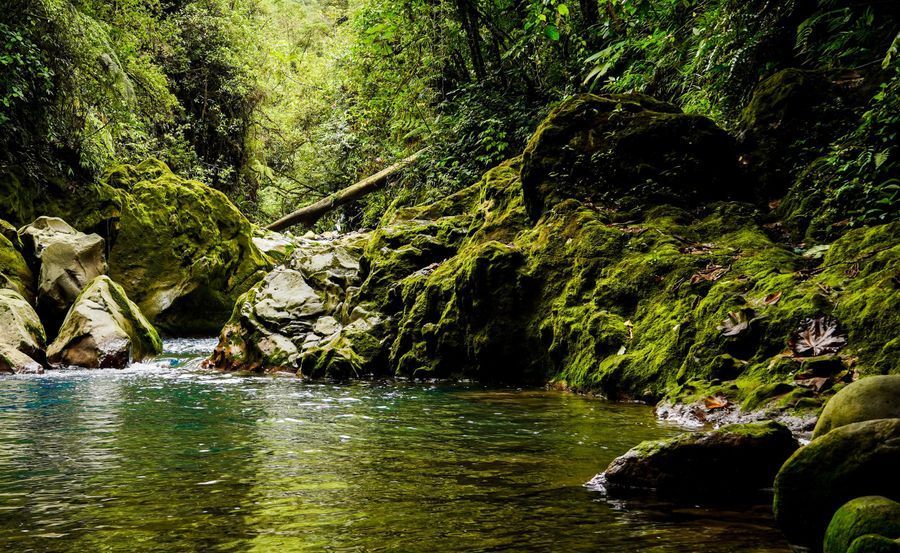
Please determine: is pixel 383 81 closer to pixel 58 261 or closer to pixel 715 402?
pixel 58 261

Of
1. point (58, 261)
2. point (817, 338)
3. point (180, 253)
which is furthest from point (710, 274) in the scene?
point (180, 253)

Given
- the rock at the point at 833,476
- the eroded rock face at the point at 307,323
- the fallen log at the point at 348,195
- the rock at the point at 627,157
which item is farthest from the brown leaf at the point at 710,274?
the fallen log at the point at 348,195

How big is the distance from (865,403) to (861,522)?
1.00m

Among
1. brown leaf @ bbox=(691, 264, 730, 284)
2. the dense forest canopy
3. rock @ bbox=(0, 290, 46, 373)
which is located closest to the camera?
brown leaf @ bbox=(691, 264, 730, 284)

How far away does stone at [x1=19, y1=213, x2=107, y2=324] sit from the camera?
1212 cm

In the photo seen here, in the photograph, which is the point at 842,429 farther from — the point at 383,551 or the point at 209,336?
the point at 209,336

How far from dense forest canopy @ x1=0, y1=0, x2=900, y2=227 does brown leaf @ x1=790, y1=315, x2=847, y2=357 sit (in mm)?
1753

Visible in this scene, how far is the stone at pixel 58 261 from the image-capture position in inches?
477

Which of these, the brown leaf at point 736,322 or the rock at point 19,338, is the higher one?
the brown leaf at point 736,322

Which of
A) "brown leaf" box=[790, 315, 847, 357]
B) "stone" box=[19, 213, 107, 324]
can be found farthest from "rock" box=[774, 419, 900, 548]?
"stone" box=[19, 213, 107, 324]

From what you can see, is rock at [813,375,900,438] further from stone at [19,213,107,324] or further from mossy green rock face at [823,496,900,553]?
stone at [19,213,107,324]

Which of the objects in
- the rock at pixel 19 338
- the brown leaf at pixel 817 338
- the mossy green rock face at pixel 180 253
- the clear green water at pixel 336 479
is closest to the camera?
the clear green water at pixel 336 479

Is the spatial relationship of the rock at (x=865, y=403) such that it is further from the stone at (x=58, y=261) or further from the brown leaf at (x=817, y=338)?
the stone at (x=58, y=261)

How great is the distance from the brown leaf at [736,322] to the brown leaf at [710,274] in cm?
79
